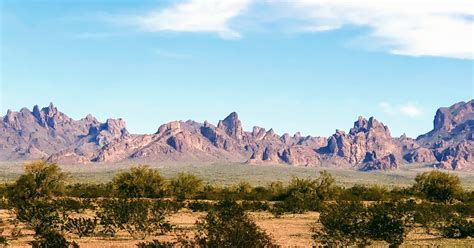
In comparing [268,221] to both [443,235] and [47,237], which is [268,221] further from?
[47,237]

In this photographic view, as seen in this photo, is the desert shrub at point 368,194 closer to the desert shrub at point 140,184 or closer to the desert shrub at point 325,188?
the desert shrub at point 325,188

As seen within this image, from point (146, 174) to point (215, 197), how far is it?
890 centimetres

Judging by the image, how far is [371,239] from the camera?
103 feet

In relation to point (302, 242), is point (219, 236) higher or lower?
higher

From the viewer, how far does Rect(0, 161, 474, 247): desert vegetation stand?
2577 cm

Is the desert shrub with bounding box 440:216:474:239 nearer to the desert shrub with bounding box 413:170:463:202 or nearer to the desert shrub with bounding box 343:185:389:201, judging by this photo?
the desert shrub with bounding box 343:185:389:201

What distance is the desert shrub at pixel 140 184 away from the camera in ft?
225

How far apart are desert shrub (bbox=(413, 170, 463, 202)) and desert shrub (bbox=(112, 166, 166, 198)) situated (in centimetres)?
3357

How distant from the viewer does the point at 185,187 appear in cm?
7512

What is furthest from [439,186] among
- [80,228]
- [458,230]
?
[80,228]

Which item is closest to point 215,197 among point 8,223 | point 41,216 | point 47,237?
point 8,223

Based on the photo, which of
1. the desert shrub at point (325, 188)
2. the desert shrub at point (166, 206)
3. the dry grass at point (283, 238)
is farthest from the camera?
the desert shrub at point (325, 188)

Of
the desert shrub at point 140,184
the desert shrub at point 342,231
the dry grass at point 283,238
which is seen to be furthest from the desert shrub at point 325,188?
the desert shrub at point 342,231

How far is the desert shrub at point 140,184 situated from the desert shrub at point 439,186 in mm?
33567
